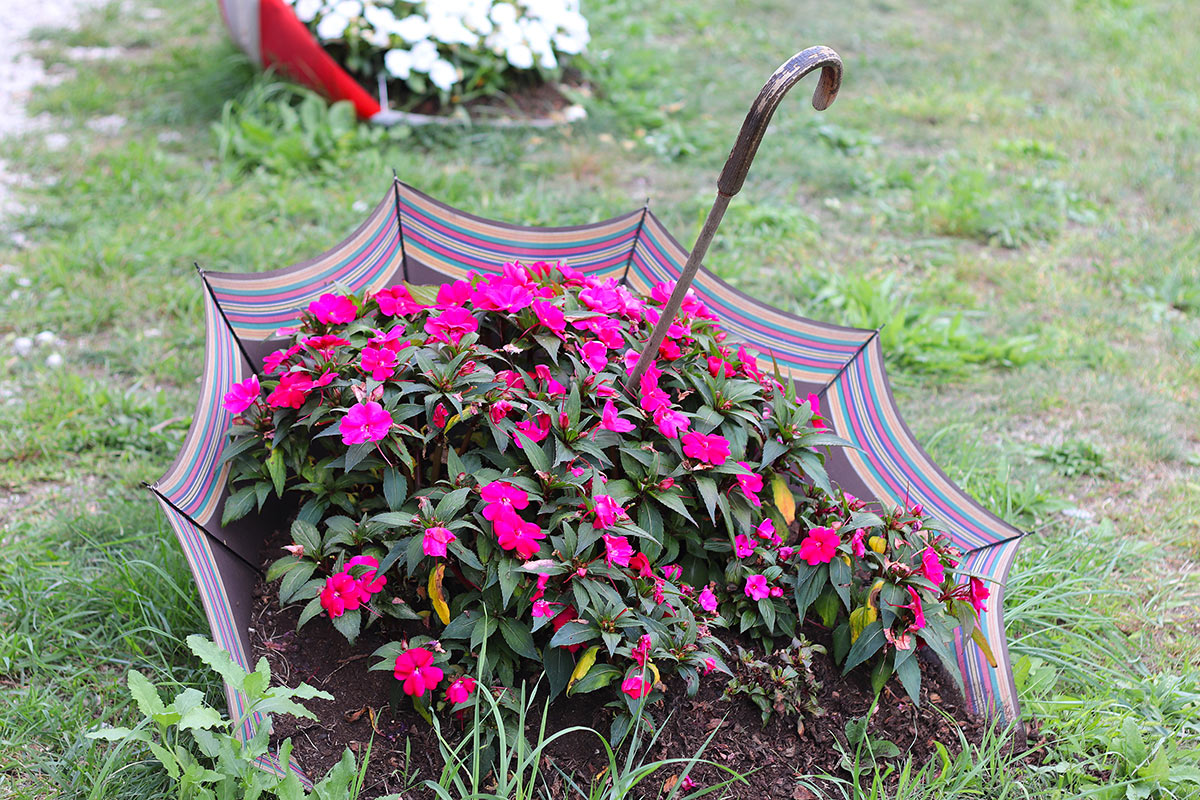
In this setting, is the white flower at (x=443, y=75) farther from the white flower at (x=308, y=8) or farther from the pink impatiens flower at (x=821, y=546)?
the pink impatiens flower at (x=821, y=546)

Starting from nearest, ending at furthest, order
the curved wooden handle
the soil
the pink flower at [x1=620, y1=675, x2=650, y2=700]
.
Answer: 1. the curved wooden handle
2. the pink flower at [x1=620, y1=675, x2=650, y2=700]
3. the soil

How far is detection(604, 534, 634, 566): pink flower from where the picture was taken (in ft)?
5.64

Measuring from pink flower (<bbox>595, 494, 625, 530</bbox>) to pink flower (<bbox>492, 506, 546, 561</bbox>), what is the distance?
0.36ft

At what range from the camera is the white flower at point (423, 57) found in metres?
4.56

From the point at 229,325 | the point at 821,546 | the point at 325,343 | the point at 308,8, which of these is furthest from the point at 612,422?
the point at 308,8

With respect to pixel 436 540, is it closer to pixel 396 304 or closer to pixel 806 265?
pixel 396 304

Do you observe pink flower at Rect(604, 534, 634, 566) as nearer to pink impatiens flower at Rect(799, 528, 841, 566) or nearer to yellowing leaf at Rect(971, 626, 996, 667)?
pink impatiens flower at Rect(799, 528, 841, 566)

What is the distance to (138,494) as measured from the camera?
8.61ft

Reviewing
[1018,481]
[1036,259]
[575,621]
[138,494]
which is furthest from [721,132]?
[575,621]

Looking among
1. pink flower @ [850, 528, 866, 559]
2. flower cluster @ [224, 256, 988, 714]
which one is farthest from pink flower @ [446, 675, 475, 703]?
pink flower @ [850, 528, 866, 559]

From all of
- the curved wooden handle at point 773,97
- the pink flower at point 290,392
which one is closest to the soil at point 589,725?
the pink flower at point 290,392

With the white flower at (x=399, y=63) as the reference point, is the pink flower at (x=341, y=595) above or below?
below

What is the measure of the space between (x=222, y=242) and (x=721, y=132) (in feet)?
8.04

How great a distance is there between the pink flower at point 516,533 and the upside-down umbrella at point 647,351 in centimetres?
41
